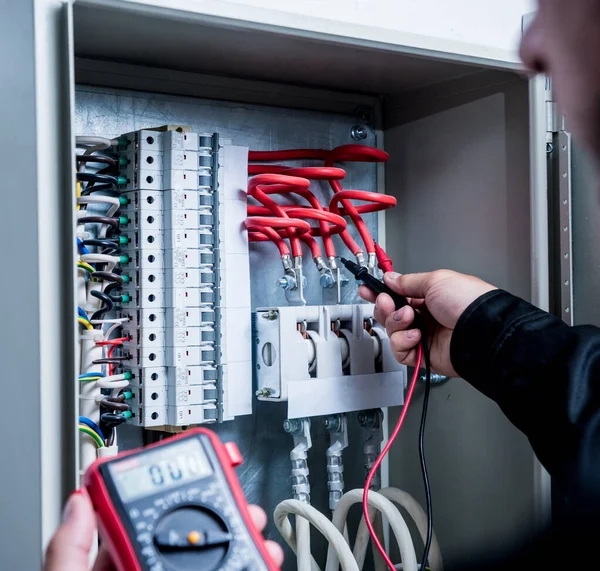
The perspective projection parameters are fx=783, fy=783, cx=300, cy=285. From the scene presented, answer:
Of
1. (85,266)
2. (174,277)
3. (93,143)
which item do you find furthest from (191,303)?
(93,143)

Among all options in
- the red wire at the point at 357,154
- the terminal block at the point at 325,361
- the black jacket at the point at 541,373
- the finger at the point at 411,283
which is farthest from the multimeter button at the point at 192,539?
the red wire at the point at 357,154

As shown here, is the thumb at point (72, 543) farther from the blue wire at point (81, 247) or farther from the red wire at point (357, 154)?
the red wire at point (357, 154)

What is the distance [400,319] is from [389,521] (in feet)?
0.97

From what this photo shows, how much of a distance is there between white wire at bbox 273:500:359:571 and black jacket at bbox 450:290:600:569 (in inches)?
11.4

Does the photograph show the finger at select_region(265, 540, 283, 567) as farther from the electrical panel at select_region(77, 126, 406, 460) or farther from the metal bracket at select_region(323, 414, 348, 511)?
the metal bracket at select_region(323, 414, 348, 511)

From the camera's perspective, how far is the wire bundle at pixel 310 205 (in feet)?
3.92

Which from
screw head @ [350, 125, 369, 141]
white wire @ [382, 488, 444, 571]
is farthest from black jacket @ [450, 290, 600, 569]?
screw head @ [350, 125, 369, 141]

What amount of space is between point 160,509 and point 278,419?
688 millimetres

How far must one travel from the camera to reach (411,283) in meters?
1.15

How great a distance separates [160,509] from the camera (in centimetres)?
63

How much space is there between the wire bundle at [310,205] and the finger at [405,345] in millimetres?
160

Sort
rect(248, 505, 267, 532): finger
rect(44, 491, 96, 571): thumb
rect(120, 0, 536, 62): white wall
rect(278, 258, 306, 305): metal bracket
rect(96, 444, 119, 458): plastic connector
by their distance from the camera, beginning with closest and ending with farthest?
rect(44, 491, 96, 571): thumb
rect(248, 505, 267, 532): finger
rect(120, 0, 536, 62): white wall
rect(96, 444, 119, 458): plastic connector
rect(278, 258, 306, 305): metal bracket

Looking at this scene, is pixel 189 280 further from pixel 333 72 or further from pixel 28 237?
pixel 333 72

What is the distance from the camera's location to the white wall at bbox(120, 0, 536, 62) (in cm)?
89
